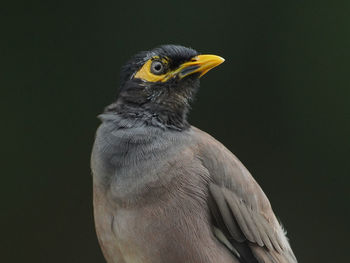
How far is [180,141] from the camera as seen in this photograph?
3.16 meters

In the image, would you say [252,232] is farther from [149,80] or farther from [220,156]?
[149,80]

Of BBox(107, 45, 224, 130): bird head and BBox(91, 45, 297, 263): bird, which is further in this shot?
BBox(107, 45, 224, 130): bird head

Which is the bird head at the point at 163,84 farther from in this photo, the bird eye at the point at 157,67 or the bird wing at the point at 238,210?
the bird wing at the point at 238,210

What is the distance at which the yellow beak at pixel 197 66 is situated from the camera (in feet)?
10.9

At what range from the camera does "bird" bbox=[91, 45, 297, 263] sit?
2.94m

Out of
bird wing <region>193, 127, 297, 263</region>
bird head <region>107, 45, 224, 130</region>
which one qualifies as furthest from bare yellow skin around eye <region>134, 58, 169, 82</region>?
bird wing <region>193, 127, 297, 263</region>

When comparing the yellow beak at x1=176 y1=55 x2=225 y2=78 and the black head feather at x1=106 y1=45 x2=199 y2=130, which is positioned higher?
the yellow beak at x1=176 y1=55 x2=225 y2=78

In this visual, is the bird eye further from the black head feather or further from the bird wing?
the bird wing

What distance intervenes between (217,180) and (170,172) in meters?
0.31

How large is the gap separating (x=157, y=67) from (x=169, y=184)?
665 mm

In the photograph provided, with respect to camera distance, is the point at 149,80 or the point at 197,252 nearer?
the point at 197,252

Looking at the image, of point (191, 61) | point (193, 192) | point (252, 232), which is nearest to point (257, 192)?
point (252, 232)

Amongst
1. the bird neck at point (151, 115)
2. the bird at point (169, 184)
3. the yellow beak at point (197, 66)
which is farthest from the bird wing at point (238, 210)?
the yellow beak at point (197, 66)

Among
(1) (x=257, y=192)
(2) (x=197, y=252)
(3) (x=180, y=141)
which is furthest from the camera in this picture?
Answer: (1) (x=257, y=192)
